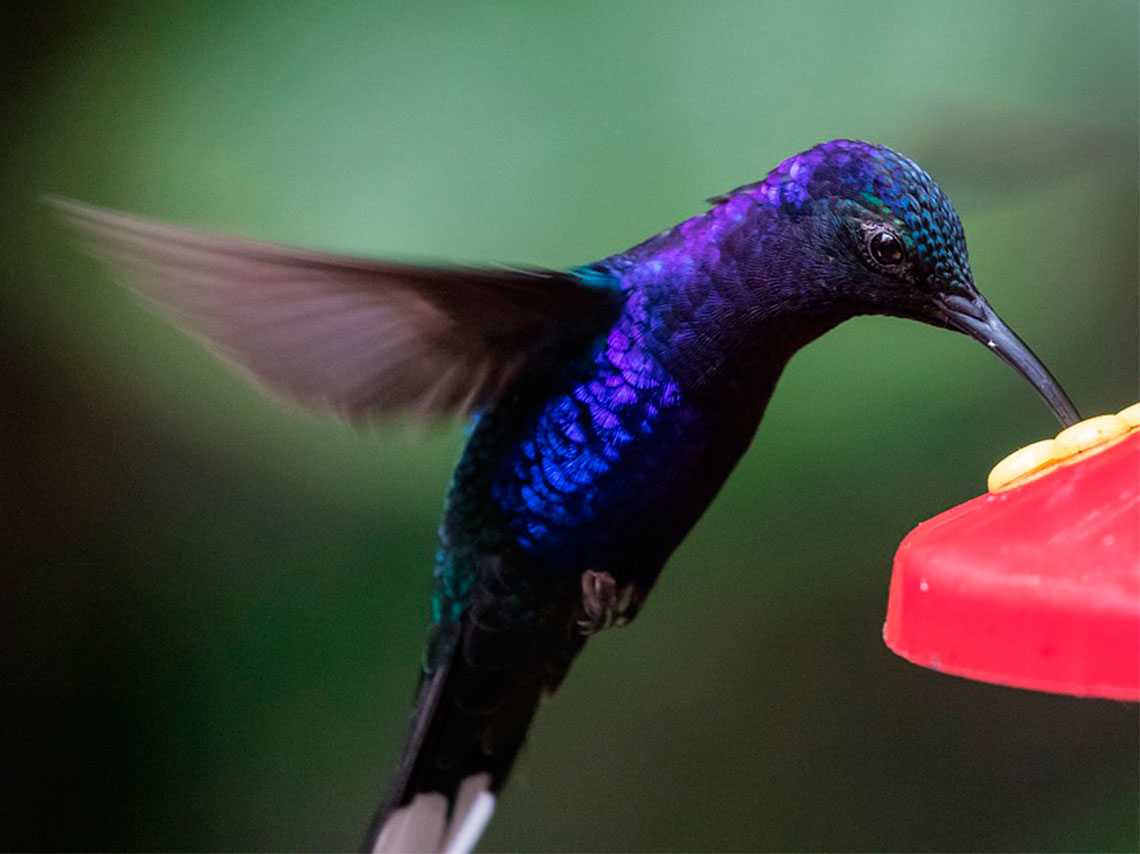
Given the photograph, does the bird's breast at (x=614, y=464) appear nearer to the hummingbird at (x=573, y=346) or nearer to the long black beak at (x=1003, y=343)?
the hummingbird at (x=573, y=346)

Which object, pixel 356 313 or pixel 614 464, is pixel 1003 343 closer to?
pixel 614 464

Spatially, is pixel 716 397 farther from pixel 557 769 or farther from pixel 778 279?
pixel 557 769

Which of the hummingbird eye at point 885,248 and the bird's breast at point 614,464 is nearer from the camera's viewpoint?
the hummingbird eye at point 885,248

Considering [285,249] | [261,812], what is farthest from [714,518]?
[285,249]

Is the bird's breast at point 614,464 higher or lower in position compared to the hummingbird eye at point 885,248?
lower

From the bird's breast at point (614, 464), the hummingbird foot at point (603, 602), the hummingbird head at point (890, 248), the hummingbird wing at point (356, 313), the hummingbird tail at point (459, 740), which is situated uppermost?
the hummingbird head at point (890, 248)

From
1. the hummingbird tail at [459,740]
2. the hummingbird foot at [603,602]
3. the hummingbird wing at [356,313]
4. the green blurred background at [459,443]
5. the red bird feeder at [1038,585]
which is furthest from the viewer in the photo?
the green blurred background at [459,443]

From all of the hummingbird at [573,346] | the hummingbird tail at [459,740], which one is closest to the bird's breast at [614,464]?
the hummingbird at [573,346]

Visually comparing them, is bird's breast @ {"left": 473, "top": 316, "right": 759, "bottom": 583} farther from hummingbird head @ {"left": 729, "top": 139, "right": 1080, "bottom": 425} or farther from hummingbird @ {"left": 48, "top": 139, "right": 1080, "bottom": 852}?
hummingbird head @ {"left": 729, "top": 139, "right": 1080, "bottom": 425}
